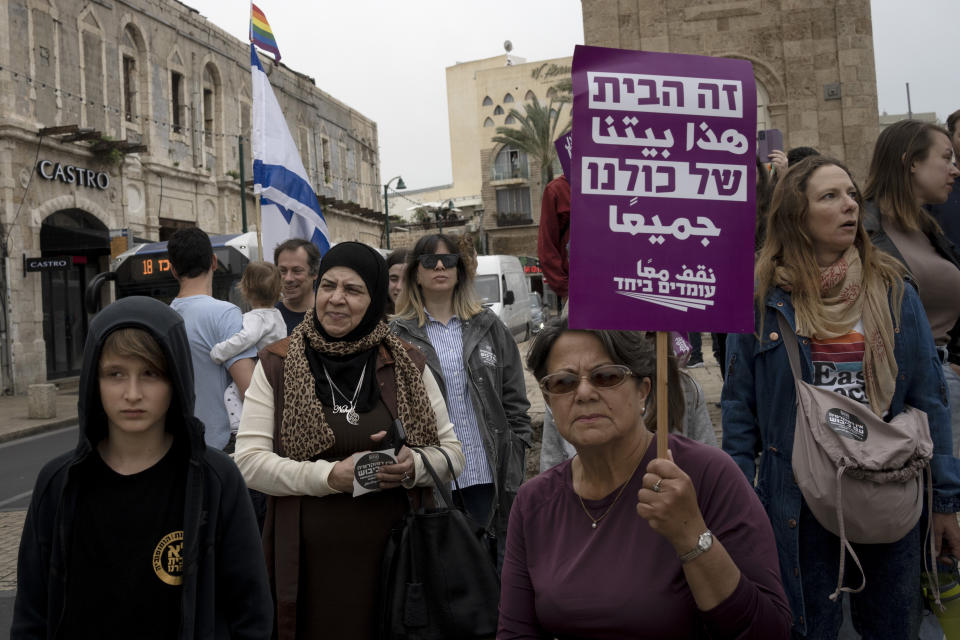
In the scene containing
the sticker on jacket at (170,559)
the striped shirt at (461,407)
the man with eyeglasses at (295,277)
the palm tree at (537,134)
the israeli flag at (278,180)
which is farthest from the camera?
the palm tree at (537,134)

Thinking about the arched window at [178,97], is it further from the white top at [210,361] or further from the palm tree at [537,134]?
the white top at [210,361]

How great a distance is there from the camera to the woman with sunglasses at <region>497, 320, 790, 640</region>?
189cm

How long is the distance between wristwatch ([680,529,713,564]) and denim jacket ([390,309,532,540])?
222 centimetres

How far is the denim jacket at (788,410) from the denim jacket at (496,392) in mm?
1332

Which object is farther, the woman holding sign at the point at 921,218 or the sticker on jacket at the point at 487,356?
the sticker on jacket at the point at 487,356

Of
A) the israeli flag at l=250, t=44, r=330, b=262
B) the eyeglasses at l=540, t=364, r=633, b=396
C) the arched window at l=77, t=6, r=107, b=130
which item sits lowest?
the eyeglasses at l=540, t=364, r=633, b=396

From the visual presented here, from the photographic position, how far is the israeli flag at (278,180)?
679 cm

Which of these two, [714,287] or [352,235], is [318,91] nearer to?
[352,235]

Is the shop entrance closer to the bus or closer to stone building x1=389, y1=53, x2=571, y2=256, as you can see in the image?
the bus

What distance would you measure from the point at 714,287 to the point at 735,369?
39.5 inches

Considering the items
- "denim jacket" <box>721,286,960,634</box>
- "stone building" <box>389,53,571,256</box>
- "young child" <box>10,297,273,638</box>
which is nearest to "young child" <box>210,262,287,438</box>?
"young child" <box>10,297,273,638</box>

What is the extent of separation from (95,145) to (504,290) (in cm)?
1194

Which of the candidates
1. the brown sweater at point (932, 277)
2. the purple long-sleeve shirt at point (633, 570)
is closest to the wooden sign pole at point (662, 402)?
the purple long-sleeve shirt at point (633, 570)

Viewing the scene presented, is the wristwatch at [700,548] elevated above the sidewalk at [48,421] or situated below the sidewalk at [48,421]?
above
